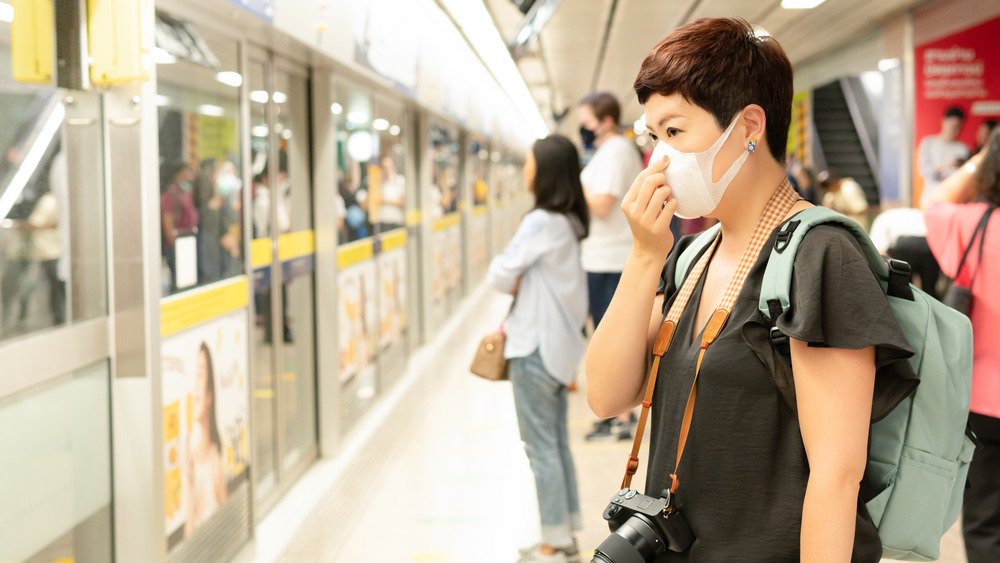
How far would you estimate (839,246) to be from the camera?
1225mm

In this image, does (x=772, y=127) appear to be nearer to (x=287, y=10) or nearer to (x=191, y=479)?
(x=191, y=479)

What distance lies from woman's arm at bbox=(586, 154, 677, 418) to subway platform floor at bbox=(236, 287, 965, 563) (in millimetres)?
2470

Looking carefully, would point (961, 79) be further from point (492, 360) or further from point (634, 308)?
point (634, 308)

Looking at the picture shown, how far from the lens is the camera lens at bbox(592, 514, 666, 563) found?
1.31 m

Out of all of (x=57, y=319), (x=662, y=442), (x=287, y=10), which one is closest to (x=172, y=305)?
(x=57, y=319)

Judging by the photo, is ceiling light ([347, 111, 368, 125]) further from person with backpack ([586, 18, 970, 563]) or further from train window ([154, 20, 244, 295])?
person with backpack ([586, 18, 970, 563])

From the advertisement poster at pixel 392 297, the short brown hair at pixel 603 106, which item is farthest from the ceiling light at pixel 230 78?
the advertisement poster at pixel 392 297

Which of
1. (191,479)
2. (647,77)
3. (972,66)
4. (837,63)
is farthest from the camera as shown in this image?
(837,63)

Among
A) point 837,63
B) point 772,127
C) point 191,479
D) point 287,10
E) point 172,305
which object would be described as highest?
point 837,63

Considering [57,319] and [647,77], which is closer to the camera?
[647,77]

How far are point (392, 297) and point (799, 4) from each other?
3.81 metres

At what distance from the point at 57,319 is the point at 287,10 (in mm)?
1733

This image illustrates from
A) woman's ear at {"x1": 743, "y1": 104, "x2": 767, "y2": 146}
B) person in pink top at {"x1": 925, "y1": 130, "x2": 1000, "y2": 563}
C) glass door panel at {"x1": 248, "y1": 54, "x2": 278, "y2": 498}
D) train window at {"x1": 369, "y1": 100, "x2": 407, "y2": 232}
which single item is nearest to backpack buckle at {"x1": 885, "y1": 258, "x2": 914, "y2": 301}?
woman's ear at {"x1": 743, "y1": 104, "x2": 767, "y2": 146}

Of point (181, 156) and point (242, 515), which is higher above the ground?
point (181, 156)
